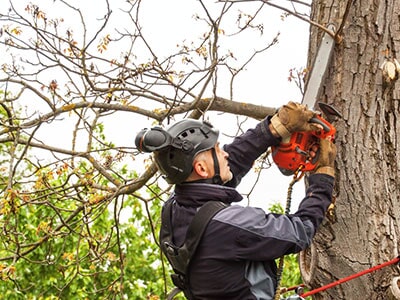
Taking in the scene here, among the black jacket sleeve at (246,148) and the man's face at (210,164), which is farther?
the black jacket sleeve at (246,148)

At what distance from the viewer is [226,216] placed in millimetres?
2670

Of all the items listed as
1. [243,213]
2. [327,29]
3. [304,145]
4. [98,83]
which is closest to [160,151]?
[243,213]

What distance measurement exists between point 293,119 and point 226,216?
56 cm

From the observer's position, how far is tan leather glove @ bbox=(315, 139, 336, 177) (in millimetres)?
2925

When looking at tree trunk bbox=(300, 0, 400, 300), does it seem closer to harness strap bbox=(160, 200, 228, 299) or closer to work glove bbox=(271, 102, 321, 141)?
work glove bbox=(271, 102, 321, 141)

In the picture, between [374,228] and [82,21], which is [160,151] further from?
[82,21]

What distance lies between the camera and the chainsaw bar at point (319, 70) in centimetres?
319

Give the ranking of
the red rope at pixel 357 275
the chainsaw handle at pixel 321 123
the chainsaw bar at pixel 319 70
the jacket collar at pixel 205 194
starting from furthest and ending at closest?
the chainsaw bar at pixel 319 70 < the red rope at pixel 357 275 < the chainsaw handle at pixel 321 123 < the jacket collar at pixel 205 194

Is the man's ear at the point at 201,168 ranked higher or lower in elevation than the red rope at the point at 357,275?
higher

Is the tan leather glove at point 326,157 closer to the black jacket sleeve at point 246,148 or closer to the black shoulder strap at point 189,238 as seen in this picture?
the black jacket sleeve at point 246,148

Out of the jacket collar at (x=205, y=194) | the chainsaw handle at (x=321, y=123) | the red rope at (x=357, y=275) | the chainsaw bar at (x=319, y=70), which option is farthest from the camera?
the chainsaw bar at (x=319, y=70)

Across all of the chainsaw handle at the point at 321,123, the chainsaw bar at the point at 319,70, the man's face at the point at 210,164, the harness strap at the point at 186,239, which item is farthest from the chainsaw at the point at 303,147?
the harness strap at the point at 186,239

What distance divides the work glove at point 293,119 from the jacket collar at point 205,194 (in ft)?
1.26

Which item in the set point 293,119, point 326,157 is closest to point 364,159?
point 326,157
